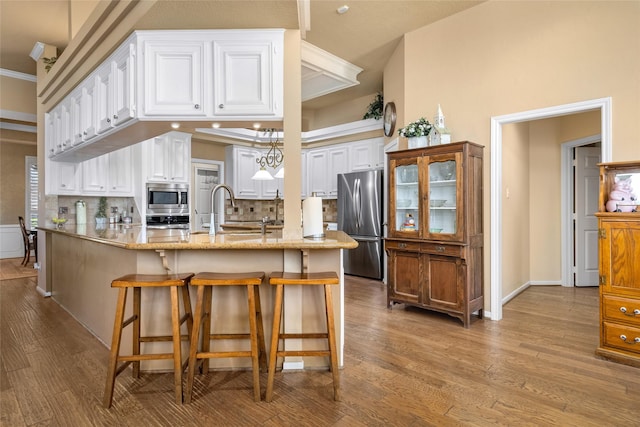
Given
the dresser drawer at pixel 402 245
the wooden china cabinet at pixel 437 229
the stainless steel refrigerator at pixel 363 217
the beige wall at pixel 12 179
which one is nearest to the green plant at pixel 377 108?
the stainless steel refrigerator at pixel 363 217

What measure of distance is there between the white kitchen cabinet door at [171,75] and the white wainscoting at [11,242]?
779 centimetres

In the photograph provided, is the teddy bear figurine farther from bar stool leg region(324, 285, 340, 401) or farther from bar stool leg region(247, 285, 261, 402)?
bar stool leg region(247, 285, 261, 402)

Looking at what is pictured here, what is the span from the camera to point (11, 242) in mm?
7930

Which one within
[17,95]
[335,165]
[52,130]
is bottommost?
[335,165]

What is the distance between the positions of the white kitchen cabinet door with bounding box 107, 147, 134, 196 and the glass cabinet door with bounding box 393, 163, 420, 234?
171 inches

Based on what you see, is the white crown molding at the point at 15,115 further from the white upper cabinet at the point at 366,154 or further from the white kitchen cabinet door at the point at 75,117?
the white upper cabinet at the point at 366,154

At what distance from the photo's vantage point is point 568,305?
417 cm

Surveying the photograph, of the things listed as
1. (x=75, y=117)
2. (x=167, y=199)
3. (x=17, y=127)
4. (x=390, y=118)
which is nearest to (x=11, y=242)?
(x=17, y=127)

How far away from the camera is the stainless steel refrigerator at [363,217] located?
18.3 feet

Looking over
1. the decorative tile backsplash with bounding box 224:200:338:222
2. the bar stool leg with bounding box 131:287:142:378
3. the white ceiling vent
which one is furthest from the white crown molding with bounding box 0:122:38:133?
the bar stool leg with bounding box 131:287:142:378

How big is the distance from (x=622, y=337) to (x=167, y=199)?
6007 mm

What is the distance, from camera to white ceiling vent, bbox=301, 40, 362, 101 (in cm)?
470

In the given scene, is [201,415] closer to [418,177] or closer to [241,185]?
[418,177]

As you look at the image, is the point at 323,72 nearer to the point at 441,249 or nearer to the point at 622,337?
the point at 441,249
